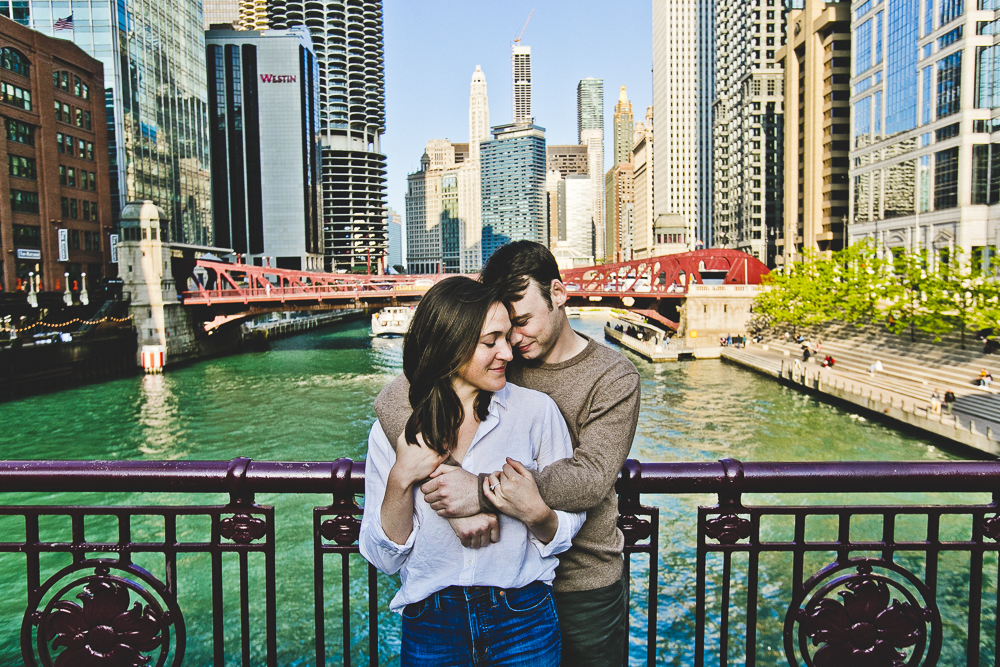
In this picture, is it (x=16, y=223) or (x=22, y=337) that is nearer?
(x=22, y=337)

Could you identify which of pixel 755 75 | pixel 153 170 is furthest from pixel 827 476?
pixel 755 75

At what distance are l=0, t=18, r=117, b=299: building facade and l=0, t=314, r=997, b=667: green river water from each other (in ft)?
37.1

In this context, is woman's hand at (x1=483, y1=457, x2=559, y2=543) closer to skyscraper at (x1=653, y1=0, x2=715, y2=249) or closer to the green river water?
the green river water

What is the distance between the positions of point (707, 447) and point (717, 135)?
356ft

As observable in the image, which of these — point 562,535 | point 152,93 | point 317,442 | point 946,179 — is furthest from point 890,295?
point 152,93

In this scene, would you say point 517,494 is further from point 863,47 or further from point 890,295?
point 863,47

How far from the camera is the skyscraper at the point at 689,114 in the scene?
518 ft

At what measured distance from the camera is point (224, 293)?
57.4 metres

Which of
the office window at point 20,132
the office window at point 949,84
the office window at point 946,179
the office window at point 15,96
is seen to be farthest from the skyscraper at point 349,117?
the office window at point 949,84

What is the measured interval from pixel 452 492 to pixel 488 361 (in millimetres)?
487

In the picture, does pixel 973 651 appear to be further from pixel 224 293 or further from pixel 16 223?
pixel 224 293

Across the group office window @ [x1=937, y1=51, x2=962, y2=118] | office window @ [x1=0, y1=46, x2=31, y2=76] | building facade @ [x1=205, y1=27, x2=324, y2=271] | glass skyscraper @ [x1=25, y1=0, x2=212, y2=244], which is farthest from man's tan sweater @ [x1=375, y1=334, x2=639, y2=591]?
building facade @ [x1=205, y1=27, x2=324, y2=271]

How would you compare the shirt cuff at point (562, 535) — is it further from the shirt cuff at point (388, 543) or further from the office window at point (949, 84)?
the office window at point (949, 84)

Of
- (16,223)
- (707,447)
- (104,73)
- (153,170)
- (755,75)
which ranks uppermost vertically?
(755,75)
